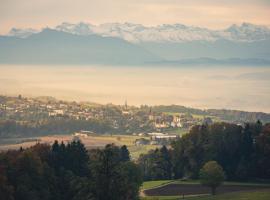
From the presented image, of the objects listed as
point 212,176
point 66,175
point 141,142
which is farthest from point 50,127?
point 66,175

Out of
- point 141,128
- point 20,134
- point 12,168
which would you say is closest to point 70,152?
point 12,168

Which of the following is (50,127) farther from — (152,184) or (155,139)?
(152,184)

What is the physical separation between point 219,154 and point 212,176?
6.51m

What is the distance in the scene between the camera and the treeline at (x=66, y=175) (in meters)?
20.9

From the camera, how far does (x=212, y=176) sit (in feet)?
98.7

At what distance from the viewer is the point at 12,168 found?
26047 millimetres

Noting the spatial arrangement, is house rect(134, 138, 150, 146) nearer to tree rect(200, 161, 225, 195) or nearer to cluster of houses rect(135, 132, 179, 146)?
cluster of houses rect(135, 132, 179, 146)

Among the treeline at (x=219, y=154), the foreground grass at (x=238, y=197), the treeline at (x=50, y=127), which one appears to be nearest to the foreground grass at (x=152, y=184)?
the treeline at (x=219, y=154)

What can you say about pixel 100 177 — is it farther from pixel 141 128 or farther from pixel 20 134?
pixel 141 128

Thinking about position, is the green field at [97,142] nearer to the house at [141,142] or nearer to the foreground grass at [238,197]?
the house at [141,142]

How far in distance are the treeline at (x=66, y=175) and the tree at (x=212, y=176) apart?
8.60ft

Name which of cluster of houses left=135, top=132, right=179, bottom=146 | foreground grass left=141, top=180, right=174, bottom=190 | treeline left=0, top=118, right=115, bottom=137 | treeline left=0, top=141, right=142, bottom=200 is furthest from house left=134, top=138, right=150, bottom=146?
treeline left=0, top=141, right=142, bottom=200

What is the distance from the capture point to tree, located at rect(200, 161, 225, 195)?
98.1ft

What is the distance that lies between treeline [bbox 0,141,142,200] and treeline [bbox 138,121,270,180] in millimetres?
6347
